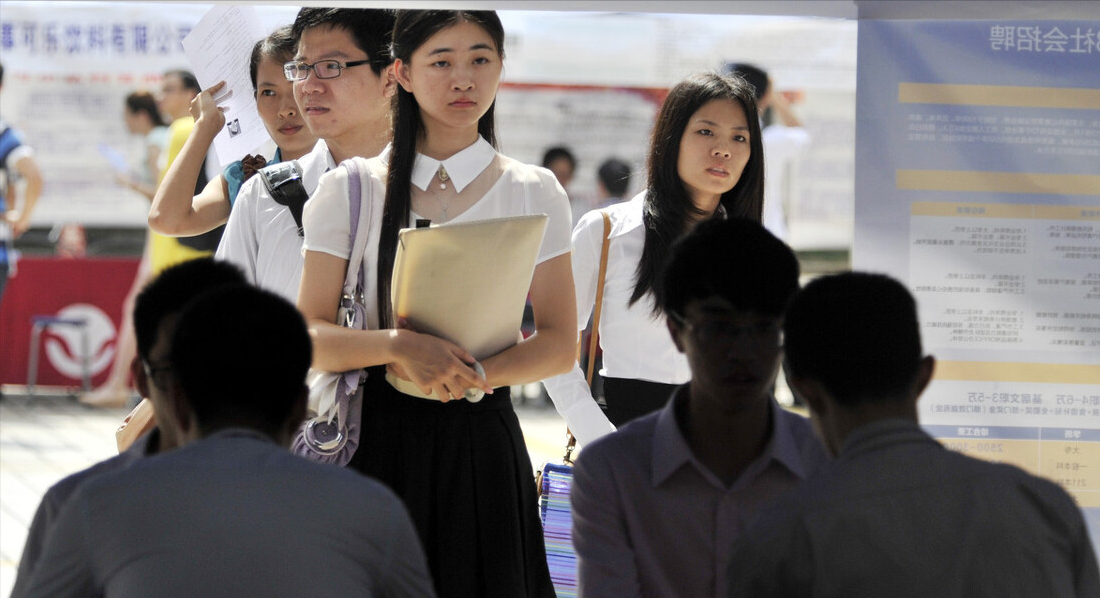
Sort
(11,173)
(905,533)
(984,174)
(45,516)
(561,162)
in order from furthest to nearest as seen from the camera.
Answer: (561,162) → (11,173) → (984,174) → (45,516) → (905,533)

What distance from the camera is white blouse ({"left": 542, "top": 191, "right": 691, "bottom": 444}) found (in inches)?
118

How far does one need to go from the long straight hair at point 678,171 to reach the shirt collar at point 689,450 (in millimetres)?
1223

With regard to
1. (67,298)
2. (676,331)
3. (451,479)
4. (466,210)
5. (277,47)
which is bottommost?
(67,298)

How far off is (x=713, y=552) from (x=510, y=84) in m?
8.48

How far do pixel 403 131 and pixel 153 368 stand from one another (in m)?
0.95

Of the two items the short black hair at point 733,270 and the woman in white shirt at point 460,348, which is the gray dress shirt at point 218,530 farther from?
the woman in white shirt at point 460,348

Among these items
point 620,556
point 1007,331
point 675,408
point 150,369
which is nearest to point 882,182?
point 1007,331

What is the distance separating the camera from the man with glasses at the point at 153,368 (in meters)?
1.61

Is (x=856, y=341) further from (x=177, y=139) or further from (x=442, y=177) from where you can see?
(x=177, y=139)

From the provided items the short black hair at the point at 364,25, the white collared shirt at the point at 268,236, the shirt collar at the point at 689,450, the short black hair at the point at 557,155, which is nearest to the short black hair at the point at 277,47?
the short black hair at the point at 364,25

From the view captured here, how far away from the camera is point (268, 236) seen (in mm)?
2689

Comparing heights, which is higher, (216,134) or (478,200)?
(216,134)

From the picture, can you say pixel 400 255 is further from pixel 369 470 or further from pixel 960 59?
pixel 960 59

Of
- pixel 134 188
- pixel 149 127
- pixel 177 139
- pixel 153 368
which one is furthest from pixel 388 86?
pixel 149 127
